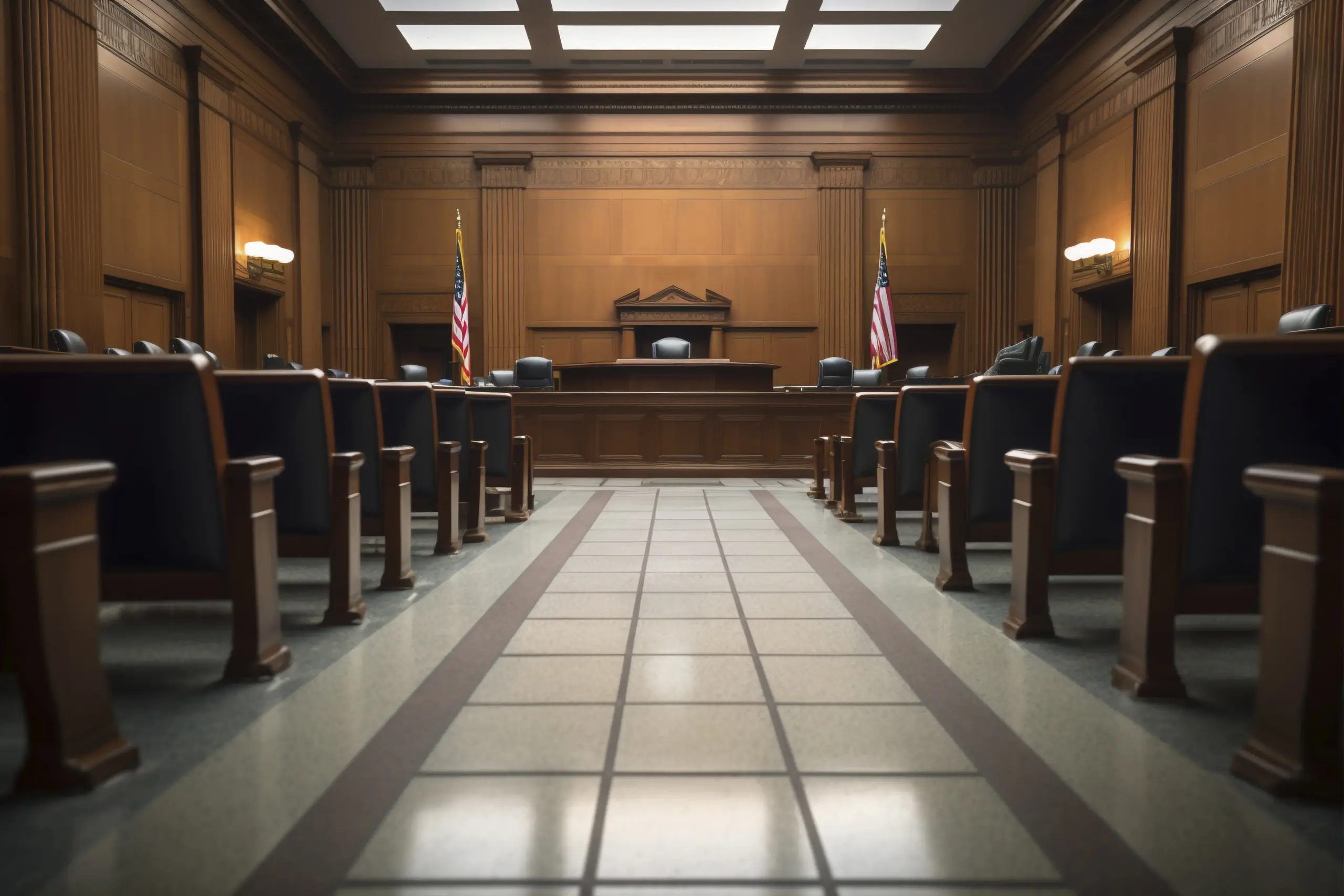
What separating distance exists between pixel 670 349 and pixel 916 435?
Answer: 240 inches

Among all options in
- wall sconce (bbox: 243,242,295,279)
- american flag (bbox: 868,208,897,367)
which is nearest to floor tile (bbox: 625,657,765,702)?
american flag (bbox: 868,208,897,367)

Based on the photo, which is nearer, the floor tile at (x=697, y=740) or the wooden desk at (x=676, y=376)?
the floor tile at (x=697, y=740)

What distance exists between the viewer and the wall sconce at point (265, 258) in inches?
396

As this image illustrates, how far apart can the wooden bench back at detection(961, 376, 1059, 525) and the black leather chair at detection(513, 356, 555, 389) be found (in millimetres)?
6292

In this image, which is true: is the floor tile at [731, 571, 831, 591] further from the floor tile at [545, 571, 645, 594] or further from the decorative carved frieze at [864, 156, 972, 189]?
the decorative carved frieze at [864, 156, 972, 189]

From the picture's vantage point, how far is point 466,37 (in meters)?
11.3

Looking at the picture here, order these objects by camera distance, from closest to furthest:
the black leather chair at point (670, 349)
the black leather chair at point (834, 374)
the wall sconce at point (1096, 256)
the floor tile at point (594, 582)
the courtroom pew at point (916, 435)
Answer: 1. the floor tile at point (594, 582)
2. the courtroom pew at point (916, 435)
3. the black leather chair at point (834, 374)
4. the wall sconce at point (1096, 256)
5. the black leather chair at point (670, 349)

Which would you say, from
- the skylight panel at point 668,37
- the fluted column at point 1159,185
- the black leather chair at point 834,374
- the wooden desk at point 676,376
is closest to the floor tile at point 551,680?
the wooden desk at point 676,376

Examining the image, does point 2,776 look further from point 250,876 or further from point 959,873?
point 959,873

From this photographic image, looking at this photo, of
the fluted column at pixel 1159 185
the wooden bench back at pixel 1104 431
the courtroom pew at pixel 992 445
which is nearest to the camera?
the wooden bench back at pixel 1104 431

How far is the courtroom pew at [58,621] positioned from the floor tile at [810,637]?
1.54m

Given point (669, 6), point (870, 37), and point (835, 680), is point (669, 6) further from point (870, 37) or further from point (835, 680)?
point (835, 680)

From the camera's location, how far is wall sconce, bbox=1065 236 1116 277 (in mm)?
9672

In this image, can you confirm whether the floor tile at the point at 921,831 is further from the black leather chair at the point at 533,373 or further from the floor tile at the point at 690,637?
the black leather chair at the point at 533,373
